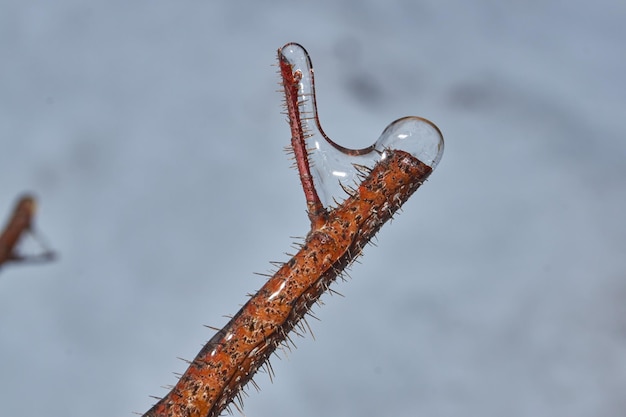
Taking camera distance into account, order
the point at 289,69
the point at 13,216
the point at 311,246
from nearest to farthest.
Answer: the point at 13,216 → the point at 311,246 → the point at 289,69

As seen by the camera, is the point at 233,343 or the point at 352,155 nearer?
the point at 233,343

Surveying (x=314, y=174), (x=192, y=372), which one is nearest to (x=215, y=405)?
(x=192, y=372)

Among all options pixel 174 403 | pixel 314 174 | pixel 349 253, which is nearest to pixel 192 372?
pixel 174 403

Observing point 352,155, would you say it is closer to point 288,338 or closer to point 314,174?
point 314,174

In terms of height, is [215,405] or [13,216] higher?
[215,405]

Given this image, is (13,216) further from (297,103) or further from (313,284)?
(297,103)

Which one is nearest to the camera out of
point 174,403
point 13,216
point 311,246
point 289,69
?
point 13,216

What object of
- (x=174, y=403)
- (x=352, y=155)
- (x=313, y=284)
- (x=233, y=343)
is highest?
(x=352, y=155)

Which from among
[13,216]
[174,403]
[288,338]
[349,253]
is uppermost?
[349,253]

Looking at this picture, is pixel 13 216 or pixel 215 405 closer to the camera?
pixel 13 216
